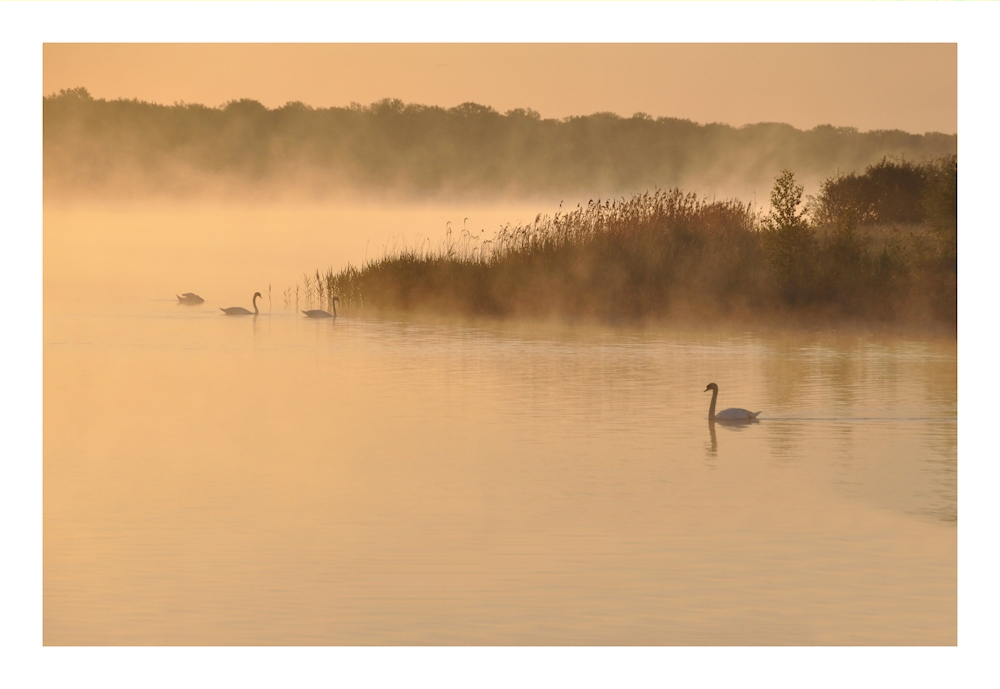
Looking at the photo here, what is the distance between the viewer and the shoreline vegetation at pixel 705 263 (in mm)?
17172

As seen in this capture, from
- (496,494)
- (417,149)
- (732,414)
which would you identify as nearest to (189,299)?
(417,149)

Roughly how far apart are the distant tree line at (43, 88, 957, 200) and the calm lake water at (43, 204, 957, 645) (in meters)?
1.73

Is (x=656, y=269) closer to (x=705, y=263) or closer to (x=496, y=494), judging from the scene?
(x=705, y=263)

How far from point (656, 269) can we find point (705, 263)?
714mm

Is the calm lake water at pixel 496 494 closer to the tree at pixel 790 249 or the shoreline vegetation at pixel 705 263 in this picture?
the shoreline vegetation at pixel 705 263

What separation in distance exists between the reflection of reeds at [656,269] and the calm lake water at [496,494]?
2.23m

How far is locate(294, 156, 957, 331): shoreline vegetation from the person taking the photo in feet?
56.3

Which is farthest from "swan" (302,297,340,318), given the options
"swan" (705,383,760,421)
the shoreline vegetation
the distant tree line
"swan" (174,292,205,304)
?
"swan" (705,383,760,421)

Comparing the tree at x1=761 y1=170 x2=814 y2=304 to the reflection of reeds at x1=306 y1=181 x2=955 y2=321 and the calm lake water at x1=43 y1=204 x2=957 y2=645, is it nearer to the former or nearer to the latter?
the reflection of reeds at x1=306 y1=181 x2=955 y2=321

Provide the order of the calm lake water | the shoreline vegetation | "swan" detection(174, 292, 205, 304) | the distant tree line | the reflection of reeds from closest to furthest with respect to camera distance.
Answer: the calm lake water < the distant tree line < the shoreline vegetation < the reflection of reeds < "swan" detection(174, 292, 205, 304)

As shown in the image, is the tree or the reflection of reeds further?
the tree

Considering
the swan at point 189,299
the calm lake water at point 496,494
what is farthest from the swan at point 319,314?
the calm lake water at point 496,494

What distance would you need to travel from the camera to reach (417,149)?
1950 cm

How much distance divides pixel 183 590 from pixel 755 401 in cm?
661
